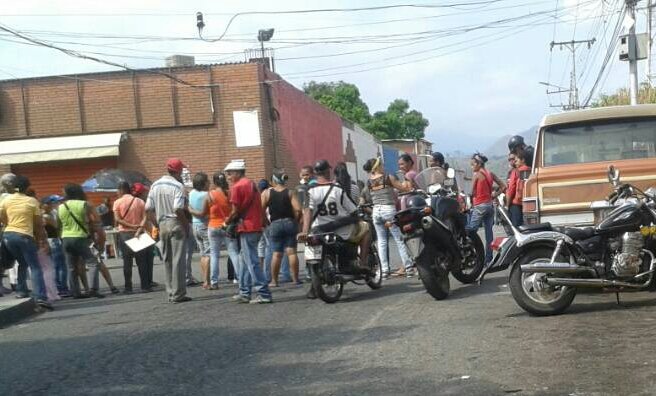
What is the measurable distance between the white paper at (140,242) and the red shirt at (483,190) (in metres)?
4.89

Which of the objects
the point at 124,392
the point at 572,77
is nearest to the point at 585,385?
the point at 124,392

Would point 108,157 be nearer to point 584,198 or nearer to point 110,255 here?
point 110,255

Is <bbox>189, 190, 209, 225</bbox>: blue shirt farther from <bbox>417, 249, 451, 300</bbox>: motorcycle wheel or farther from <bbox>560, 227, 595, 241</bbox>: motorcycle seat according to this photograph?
<bbox>560, 227, 595, 241</bbox>: motorcycle seat

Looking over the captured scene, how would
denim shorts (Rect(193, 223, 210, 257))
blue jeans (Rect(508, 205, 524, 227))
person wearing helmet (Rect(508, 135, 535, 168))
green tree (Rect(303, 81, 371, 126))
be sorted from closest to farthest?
blue jeans (Rect(508, 205, 524, 227))
person wearing helmet (Rect(508, 135, 535, 168))
denim shorts (Rect(193, 223, 210, 257))
green tree (Rect(303, 81, 371, 126))

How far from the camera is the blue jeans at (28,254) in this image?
1088 centimetres

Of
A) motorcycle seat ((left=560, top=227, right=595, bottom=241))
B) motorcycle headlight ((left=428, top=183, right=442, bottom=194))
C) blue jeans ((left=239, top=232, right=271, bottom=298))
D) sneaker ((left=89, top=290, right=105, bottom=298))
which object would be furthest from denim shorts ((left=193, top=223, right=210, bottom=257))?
motorcycle seat ((left=560, top=227, right=595, bottom=241))

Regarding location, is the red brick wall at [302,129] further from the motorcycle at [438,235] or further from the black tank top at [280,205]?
the motorcycle at [438,235]

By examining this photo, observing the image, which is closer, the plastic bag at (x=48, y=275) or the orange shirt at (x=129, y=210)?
the plastic bag at (x=48, y=275)

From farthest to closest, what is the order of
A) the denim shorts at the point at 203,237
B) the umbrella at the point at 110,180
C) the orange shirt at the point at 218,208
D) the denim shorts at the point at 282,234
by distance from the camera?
the umbrella at the point at 110,180 → the denim shorts at the point at 203,237 → the orange shirt at the point at 218,208 → the denim shorts at the point at 282,234

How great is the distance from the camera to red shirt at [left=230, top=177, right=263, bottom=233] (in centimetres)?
1030

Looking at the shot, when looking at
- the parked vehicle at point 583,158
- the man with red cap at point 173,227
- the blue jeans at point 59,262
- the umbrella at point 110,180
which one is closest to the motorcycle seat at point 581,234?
the parked vehicle at point 583,158

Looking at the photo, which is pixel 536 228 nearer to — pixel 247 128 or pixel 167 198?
pixel 167 198

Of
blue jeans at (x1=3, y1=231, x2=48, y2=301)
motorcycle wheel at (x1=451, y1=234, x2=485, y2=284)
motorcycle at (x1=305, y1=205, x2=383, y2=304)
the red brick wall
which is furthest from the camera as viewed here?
the red brick wall

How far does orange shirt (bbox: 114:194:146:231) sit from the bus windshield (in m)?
6.32
